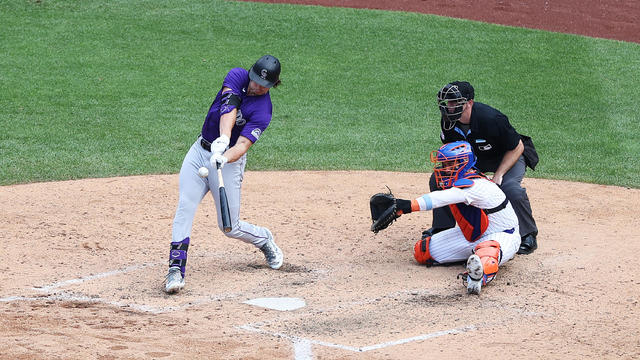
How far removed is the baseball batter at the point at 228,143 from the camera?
619cm

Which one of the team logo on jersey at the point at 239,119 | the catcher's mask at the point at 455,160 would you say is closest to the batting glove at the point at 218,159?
the team logo on jersey at the point at 239,119

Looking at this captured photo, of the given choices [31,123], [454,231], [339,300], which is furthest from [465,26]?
[339,300]

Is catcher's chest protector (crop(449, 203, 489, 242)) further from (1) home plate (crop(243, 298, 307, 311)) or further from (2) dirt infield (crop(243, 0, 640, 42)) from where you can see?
(2) dirt infield (crop(243, 0, 640, 42))

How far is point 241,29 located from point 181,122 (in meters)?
5.54

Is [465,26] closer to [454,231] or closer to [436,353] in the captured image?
[454,231]

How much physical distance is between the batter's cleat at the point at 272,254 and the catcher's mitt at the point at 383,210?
0.90 m

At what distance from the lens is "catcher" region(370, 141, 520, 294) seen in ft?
20.5

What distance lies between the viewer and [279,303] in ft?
19.4

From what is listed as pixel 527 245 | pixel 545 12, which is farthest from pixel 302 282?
pixel 545 12

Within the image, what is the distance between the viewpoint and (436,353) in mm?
4945

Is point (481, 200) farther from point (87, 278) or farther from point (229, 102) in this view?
point (87, 278)

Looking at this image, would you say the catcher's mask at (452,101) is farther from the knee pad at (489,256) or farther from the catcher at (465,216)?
the knee pad at (489,256)

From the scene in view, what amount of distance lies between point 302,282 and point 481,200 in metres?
1.58

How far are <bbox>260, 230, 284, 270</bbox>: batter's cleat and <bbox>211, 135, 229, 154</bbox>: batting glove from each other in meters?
1.04
